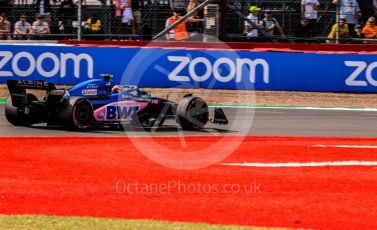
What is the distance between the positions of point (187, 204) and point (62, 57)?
1208cm

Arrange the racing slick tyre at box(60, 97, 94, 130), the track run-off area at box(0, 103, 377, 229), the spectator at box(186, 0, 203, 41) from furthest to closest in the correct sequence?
the spectator at box(186, 0, 203, 41), the racing slick tyre at box(60, 97, 94, 130), the track run-off area at box(0, 103, 377, 229)

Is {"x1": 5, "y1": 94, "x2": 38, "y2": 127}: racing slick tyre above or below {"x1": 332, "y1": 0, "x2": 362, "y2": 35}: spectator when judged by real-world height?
below

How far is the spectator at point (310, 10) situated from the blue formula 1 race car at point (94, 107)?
25.9 feet

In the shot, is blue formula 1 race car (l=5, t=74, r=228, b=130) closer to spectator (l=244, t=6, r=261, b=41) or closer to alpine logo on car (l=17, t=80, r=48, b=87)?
alpine logo on car (l=17, t=80, r=48, b=87)

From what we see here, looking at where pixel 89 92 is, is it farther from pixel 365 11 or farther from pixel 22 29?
pixel 365 11

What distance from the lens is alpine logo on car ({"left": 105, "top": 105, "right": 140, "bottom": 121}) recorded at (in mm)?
13289

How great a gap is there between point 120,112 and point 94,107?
43cm

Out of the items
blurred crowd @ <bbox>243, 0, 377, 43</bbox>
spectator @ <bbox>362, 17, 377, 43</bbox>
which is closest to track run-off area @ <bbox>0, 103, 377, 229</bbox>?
blurred crowd @ <bbox>243, 0, 377, 43</bbox>

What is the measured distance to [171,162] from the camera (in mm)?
10391

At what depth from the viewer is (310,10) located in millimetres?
20781

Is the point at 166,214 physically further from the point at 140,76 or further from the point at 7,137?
the point at 140,76

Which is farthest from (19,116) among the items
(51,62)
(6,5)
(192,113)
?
(6,5)

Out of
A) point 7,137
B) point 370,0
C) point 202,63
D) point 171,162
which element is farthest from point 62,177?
point 370,0

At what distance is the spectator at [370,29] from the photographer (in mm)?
20531
